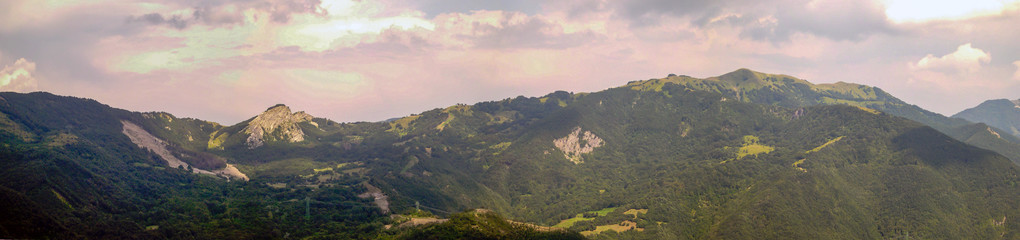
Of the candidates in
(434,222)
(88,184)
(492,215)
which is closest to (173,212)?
(88,184)

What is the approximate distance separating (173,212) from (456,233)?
92.7 m

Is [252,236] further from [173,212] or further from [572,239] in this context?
[572,239]

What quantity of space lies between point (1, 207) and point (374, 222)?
93.5 meters

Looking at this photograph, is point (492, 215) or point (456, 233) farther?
point (492, 215)

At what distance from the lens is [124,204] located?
189750 mm

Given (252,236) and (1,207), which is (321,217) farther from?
(1,207)

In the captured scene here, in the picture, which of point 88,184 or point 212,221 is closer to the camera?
point 212,221

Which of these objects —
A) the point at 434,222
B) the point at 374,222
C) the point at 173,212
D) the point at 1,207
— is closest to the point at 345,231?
the point at 374,222

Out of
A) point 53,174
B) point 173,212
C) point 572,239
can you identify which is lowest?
point 572,239

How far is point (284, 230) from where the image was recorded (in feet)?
583

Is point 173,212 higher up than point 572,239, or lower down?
higher up

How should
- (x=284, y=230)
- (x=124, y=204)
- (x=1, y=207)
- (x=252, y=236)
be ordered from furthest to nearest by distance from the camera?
(x=124, y=204) → (x=284, y=230) → (x=252, y=236) → (x=1, y=207)

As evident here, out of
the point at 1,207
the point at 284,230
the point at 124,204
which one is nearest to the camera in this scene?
the point at 1,207

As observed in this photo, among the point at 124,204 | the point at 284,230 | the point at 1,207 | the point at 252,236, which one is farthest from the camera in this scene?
the point at 124,204
